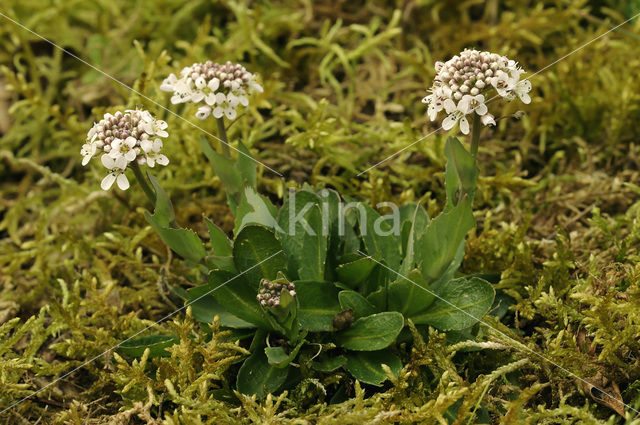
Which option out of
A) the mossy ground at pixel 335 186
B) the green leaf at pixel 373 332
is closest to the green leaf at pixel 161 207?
the mossy ground at pixel 335 186

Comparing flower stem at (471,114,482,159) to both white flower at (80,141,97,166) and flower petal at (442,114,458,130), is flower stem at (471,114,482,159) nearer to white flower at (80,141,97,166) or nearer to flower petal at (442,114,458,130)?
flower petal at (442,114,458,130)

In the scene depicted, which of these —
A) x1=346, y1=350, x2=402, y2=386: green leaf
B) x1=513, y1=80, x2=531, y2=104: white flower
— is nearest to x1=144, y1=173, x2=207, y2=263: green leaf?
x1=346, y1=350, x2=402, y2=386: green leaf

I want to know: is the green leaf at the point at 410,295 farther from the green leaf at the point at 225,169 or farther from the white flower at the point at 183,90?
the white flower at the point at 183,90

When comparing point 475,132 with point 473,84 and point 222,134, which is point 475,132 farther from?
point 222,134

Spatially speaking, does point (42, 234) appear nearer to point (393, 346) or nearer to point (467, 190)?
point (393, 346)

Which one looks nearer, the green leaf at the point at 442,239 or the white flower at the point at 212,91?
the green leaf at the point at 442,239

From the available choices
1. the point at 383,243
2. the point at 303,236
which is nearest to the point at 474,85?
the point at 383,243

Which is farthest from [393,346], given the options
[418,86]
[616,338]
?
[418,86]
